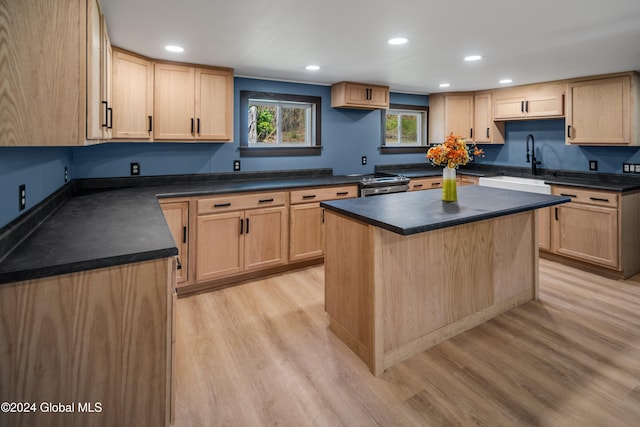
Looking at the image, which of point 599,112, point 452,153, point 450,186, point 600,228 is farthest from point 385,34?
point 600,228

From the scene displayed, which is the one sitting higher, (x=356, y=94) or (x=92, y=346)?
(x=356, y=94)

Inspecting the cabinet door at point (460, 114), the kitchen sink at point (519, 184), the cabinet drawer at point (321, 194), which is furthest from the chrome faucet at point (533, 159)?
the cabinet drawer at point (321, 194)

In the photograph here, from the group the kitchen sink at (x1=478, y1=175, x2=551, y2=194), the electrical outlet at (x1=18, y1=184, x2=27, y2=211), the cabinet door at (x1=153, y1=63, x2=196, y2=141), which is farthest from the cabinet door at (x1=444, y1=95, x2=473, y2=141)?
the electrical outlet at (x1=18, y1=184, x2=27, y2=211)

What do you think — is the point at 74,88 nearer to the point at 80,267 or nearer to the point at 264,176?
the point at 80,267

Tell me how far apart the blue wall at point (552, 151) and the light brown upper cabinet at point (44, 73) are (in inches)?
203

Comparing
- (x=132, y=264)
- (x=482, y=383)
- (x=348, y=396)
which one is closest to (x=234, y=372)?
(x=348, y=396)

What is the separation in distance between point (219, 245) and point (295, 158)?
1.57 metres

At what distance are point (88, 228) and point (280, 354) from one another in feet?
4.51

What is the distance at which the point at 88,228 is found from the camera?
1900mm

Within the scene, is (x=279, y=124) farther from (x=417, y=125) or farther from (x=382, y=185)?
(x=417, y=125)

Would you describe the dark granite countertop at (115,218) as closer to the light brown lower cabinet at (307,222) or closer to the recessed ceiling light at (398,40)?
the light brown lower cabinet at (307,222)

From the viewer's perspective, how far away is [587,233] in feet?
12.6

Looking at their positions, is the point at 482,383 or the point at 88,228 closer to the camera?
the point at 88,228

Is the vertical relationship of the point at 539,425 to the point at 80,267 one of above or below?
below
